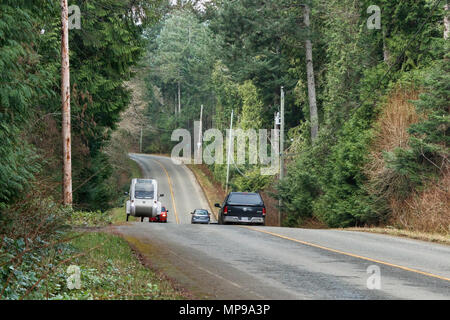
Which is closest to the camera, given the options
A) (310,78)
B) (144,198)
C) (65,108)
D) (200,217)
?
(65,108)

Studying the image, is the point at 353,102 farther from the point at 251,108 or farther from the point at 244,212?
the point at 251,108

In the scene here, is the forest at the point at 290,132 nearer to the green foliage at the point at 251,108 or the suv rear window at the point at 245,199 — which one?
the suv rear window at the point at 245,199

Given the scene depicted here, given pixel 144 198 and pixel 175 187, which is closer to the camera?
pixel 144 198

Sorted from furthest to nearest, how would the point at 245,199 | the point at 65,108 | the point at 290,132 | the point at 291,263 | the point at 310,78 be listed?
the point at 290,132 → the point at 310,78 → the point at 245,199 → the point at 65,108 → the point at 291,263

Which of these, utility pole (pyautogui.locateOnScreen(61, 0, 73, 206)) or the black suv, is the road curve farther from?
utility pole (pyautogui.locateOnScreen(61, 0, 73, 206))

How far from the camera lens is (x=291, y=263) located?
12352 millimetres

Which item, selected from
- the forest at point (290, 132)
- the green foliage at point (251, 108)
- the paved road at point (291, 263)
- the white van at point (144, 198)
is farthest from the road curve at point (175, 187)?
the paved road at point (291, 263)

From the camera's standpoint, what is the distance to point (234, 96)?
7781 centimetres

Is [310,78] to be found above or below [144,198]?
above

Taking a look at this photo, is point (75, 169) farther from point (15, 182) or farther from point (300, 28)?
point (300, 28)

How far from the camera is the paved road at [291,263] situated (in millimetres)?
9250

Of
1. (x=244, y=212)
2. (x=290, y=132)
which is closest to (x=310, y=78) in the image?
(x=290, y=132)

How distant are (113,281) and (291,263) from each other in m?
4.00

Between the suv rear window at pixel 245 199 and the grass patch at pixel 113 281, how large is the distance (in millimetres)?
14764
